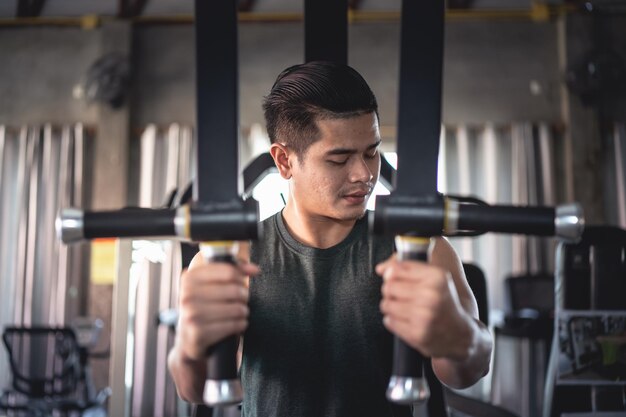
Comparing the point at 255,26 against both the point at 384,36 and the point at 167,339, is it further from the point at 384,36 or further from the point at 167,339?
the point at 167,339

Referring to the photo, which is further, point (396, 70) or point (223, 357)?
point (396, 70)

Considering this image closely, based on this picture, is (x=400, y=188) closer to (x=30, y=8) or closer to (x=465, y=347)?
(x=465, y=347)

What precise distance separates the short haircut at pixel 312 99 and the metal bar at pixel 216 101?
1.35 feet

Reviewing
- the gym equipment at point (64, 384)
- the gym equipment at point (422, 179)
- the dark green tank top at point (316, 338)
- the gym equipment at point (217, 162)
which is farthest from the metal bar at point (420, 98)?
the gym equipment at point (64, 384)

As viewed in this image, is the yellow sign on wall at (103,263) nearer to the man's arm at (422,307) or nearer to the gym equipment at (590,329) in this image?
the gym equipment at (590,329)

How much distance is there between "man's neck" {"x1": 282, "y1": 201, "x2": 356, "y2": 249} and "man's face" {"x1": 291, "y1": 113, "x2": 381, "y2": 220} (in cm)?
11

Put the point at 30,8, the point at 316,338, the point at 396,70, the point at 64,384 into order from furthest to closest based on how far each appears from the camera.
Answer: the point at 30,8 → the point at 396,70 → the point at 64,384 → the point at 316,338

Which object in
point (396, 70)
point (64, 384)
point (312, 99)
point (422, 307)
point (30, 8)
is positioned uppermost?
point (30, 8)

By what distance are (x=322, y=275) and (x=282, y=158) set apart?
243 mm

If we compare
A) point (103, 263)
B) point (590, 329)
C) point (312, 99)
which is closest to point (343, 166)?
point (312, 99)

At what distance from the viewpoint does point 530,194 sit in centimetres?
544

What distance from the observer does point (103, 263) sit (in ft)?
18.1

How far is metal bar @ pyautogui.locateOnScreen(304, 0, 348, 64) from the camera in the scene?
884 millimetres

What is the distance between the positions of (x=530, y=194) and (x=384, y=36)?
193 cm
